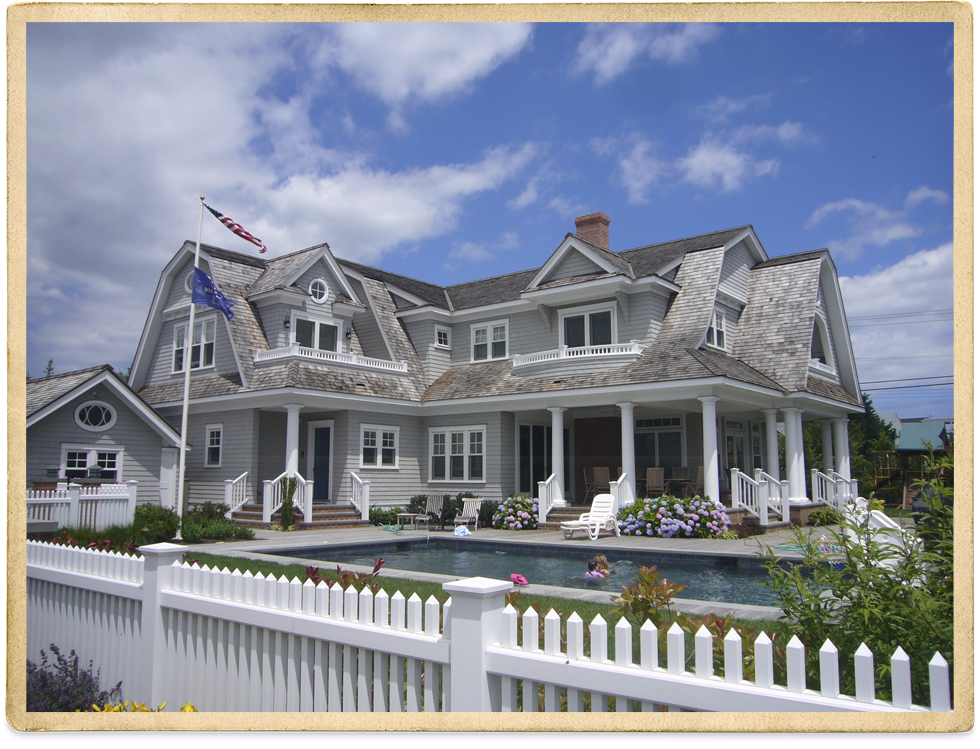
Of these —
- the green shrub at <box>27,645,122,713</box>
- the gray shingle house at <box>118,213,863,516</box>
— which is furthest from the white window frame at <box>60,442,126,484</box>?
the green shrub at <box>27,645,122,713</box>

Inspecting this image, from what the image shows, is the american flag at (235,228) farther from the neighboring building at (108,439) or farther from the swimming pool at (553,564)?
the swimming pool at (553,564)

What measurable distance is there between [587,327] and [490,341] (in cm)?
370

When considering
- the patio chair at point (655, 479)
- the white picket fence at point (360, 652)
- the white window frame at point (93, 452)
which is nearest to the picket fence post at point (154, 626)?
the white picket fence at point (360, 652)

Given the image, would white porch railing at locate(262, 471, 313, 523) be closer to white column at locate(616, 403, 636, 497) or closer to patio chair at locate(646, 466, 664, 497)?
white column at locate(616, 403, 636, 497)

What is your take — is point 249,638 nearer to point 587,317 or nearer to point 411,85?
point 411,85

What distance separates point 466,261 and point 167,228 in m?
3.15

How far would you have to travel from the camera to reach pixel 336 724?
11.1ft

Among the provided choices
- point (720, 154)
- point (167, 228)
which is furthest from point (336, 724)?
point (167, 228)

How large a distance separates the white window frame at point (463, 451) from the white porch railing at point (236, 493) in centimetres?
529

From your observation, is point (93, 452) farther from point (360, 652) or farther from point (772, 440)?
point (772, 440)

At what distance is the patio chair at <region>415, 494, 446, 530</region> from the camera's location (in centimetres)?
1786

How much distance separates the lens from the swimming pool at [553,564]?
977 cm

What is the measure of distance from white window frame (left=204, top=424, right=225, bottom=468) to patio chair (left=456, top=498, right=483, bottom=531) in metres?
6.56

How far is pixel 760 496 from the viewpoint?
52.9 ft
